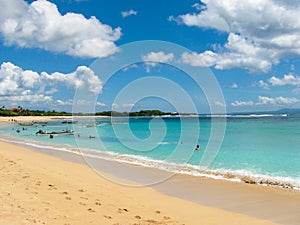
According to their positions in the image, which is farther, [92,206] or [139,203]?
[139,203]

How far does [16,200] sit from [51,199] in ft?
3.18

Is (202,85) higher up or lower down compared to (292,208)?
higher up

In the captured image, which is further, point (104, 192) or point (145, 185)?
point (145, 185)

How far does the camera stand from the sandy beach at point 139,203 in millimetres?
6844

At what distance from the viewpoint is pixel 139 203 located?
912cm

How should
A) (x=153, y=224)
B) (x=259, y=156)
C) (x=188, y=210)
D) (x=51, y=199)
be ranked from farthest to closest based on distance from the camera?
1. (x=259, y=156)
2. (x=188, y=210)
3. (x=51, y=199)
4. (x=153, y=224)

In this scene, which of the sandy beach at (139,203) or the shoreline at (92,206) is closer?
the shoreline at (92,206)

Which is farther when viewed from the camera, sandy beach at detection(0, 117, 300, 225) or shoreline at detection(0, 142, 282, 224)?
sandy beach at detection(0, 117, 300, 225)

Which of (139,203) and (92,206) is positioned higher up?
(92,206)

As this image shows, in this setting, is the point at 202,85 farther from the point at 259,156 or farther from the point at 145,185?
the point at 259,156

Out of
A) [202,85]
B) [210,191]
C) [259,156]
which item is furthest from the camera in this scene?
[259,156]

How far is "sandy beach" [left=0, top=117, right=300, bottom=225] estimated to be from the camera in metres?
6.84

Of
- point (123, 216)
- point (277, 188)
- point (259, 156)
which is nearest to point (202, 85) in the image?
point (277, 188)

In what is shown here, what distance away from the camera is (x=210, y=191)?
11.1 m
